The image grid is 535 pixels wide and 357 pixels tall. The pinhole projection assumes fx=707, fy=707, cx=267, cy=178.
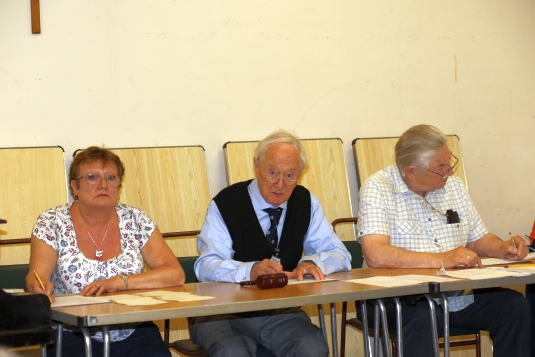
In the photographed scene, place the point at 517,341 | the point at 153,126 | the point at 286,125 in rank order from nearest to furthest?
the point at 517,341 < the point at 153,126 < the point at 286,125

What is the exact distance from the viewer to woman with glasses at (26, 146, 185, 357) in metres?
2.88

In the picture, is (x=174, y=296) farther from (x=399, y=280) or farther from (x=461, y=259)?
(x=461, y=259)

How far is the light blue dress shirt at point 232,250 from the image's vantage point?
311 cm

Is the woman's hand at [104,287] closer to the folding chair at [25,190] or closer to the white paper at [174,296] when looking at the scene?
the white paper at [174,296]

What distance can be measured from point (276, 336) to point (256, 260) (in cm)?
41

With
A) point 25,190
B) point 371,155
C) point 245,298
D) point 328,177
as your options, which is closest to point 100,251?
point 245,298

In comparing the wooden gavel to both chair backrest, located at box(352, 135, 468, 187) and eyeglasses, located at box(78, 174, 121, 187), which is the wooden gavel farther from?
chair backrest, located at box(352, 135, 468, 187)

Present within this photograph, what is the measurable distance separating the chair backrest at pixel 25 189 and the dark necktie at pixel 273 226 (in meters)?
1.33

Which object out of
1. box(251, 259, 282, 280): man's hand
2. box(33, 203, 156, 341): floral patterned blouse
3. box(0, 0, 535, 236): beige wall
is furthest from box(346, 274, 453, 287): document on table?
box(0, 0, 535, 236): beige wall

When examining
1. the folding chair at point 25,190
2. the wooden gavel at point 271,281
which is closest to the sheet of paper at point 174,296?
the wooden gavel at point 271,281

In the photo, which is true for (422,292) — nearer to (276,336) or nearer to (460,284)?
(460,284)

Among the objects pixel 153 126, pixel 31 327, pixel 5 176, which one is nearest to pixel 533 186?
→ pixel 153 126

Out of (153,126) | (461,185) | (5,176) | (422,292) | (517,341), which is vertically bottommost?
(517,341)

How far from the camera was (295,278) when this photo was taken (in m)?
3.07
